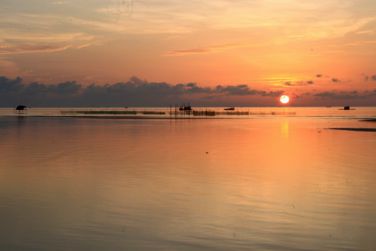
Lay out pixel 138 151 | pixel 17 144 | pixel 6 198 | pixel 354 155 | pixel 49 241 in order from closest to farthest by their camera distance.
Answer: pixel 49 241
pixel 6 198
pixel 354 155
pixel 138 151
pixel 17 144

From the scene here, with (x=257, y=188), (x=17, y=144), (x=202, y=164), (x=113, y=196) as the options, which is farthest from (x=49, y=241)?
(x=17, y=144)

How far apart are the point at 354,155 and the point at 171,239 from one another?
24.0 m

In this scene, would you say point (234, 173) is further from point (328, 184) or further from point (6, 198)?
point (6, 198)

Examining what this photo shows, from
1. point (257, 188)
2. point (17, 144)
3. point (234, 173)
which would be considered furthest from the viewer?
point (17, 144)

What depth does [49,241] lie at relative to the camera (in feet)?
39.3

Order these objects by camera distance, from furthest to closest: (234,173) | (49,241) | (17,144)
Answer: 1. (17,144)
2. (234,173)
3. (49,241)

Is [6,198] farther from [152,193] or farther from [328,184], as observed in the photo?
[328,184]

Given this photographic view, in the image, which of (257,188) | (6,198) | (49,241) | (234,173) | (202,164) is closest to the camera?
(49,241)

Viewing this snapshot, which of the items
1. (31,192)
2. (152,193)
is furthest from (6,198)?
(152,193)

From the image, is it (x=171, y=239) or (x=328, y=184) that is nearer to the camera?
(x=171, y=239)

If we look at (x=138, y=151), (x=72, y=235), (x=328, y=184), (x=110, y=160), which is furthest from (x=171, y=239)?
(x=138, y=151)

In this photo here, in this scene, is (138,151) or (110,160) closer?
(110,160)

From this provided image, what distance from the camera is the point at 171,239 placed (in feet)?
39.9

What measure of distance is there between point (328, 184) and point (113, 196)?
948 centimetres
